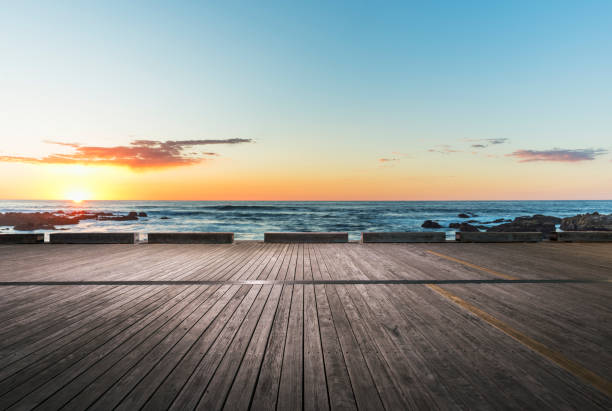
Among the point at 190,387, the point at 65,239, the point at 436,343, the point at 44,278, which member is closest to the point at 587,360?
the point at 436,343

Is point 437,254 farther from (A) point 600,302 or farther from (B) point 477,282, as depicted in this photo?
(A) point 600,302

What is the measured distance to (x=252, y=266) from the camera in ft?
19.3

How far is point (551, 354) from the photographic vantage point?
7.99ft

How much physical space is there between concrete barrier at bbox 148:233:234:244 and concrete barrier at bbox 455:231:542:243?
7.59m

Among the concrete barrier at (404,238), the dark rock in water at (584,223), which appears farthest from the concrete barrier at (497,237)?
the dark rock in water at (584,223)

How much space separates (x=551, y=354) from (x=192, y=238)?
8869 millimetres

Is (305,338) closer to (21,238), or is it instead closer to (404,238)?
(404,238)

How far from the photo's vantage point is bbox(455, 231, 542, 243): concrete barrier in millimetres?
9312

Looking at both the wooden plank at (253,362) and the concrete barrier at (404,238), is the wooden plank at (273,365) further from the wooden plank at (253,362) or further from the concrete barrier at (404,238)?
the concrete barrier at (404,238)

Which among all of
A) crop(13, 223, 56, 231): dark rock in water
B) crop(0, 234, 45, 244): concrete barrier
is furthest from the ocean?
crop(0, 234, 45, 244): concrete barrier

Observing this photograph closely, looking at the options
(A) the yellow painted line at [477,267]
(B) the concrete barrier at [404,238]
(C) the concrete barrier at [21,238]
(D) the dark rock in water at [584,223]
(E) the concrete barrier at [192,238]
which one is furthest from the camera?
(D) the dark rock in water at [584,223]

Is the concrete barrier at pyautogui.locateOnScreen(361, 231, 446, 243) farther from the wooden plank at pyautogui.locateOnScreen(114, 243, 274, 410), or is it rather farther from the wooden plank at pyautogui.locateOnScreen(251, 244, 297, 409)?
the wooden plank at pyautogui.locateOnScreen(114, 243, 274, 410)

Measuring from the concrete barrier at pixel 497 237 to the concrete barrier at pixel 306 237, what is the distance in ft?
12.8

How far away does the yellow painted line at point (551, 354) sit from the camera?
6.73ft
